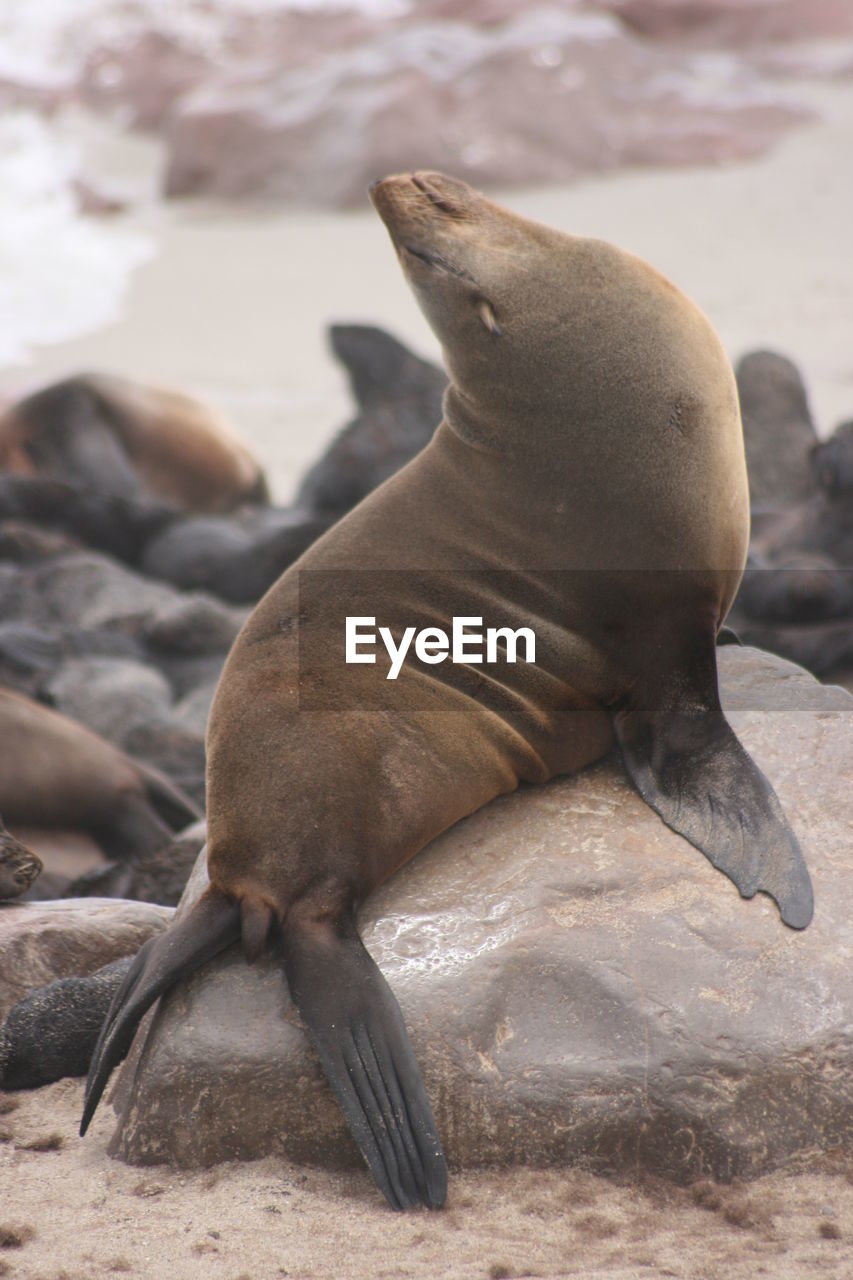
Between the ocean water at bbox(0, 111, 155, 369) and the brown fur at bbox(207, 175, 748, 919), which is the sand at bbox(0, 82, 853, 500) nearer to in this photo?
the ocean water at bbox(0, 111, 155, 369)

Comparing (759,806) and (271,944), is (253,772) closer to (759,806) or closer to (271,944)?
(271,944)

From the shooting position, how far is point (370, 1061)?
298 cm

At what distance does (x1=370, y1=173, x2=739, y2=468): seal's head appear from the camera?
3.44 meters

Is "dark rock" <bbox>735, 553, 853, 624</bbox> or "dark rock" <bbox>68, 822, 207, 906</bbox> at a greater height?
"dark rock" <bbox>68, 822, 207, 906</bbox>

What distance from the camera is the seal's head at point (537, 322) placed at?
135 inches

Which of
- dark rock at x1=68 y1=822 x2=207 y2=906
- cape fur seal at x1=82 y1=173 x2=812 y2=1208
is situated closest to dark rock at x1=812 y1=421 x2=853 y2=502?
cape fur seal at x1=82 y1=173 x2=812 y2=1208

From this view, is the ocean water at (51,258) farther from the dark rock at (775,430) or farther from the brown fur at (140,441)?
the dark rock at (775,430)

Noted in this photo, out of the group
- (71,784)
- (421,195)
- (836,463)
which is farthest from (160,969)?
(836,463)

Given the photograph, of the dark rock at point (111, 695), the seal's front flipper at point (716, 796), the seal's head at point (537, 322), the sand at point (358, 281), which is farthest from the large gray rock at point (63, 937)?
the sand at point (358, 281)

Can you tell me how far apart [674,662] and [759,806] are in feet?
1.16

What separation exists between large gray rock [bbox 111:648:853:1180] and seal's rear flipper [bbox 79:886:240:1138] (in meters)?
0.07

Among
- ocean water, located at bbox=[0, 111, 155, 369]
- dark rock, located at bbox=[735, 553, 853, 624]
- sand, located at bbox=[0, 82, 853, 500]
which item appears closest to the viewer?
dark rock, located at bbox=[735, 553, 853, 624]

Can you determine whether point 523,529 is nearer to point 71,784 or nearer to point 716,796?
point 716,796

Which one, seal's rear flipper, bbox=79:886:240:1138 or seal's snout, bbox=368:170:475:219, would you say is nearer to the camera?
seal's rear flipper, bbox=79:886:240:1138
